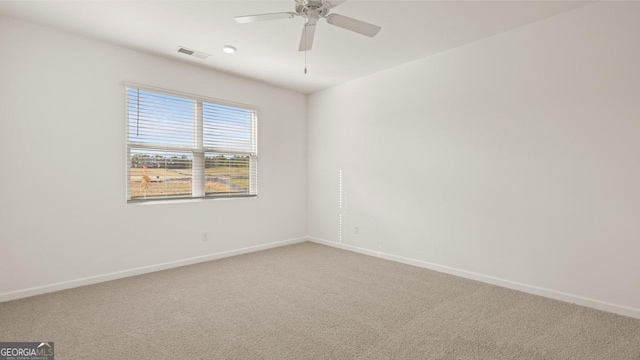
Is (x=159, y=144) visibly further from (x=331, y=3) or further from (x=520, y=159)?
(x=520, y=159)

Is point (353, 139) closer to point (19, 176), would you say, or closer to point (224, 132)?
point (224, 132)

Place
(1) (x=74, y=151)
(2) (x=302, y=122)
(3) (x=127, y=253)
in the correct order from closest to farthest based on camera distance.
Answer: (1) (x=74, y=151), (3) (x=127, y=253), (2) (x=302, y=122)

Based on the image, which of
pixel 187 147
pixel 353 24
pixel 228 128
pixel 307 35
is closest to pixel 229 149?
pixel 228 128

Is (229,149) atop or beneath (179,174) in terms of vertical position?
atop

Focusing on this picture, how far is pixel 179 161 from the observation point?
394 cm

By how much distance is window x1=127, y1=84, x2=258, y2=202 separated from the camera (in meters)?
3.60

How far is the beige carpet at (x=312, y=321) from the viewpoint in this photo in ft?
6.56

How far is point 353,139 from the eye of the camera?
4.68 metres

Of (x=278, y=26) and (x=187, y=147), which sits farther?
(x=187, y=147)

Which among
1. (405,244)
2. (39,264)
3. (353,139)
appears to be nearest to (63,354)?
(39,264)

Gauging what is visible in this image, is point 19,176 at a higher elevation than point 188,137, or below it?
below

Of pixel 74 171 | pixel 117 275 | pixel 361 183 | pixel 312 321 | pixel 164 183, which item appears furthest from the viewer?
pixel 361 183

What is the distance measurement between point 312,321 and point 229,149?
283cm

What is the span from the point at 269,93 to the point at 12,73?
2892mm
